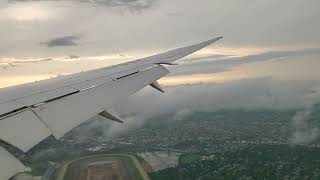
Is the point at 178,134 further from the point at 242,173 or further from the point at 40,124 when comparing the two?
the point at 40,124

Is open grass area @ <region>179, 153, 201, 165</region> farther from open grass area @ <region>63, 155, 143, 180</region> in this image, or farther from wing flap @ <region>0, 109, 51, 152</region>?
wing flap @ <region>0, 109, 51, 152</region>

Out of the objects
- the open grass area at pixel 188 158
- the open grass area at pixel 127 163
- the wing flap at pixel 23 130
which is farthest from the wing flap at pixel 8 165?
the open grass area at pixel 188 158

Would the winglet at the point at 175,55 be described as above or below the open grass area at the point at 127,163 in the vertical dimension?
above

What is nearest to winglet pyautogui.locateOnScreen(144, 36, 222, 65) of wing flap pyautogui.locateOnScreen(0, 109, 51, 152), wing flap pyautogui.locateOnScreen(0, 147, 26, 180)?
wing flap pyautogui.locateOnScreen(0, 109, 51, 152)

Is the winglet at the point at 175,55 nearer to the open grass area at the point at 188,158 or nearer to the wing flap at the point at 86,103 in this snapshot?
the wing flap at the point at 86,103

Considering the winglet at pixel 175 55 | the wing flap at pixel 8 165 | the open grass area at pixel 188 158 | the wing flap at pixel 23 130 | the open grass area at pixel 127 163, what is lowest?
the open grass area at pixel 188 158

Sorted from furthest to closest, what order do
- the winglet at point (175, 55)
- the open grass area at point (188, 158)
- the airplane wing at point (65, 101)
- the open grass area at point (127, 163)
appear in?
the open grass area at point (188, 158)
the open grass area at point (127, 163)
the winglet at point (175, 55)
the airplane wing at point (65, 101)

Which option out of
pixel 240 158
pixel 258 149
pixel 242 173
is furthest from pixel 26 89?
pixel 258 149

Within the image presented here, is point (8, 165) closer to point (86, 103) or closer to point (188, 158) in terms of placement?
point (86, 103)

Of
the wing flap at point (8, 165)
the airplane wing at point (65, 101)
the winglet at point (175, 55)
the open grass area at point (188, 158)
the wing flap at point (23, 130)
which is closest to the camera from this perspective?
the wing flap at point (8, 165)

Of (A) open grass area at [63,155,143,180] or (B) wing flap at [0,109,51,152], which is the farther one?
(A) open grass area at [63,155,143,180]
